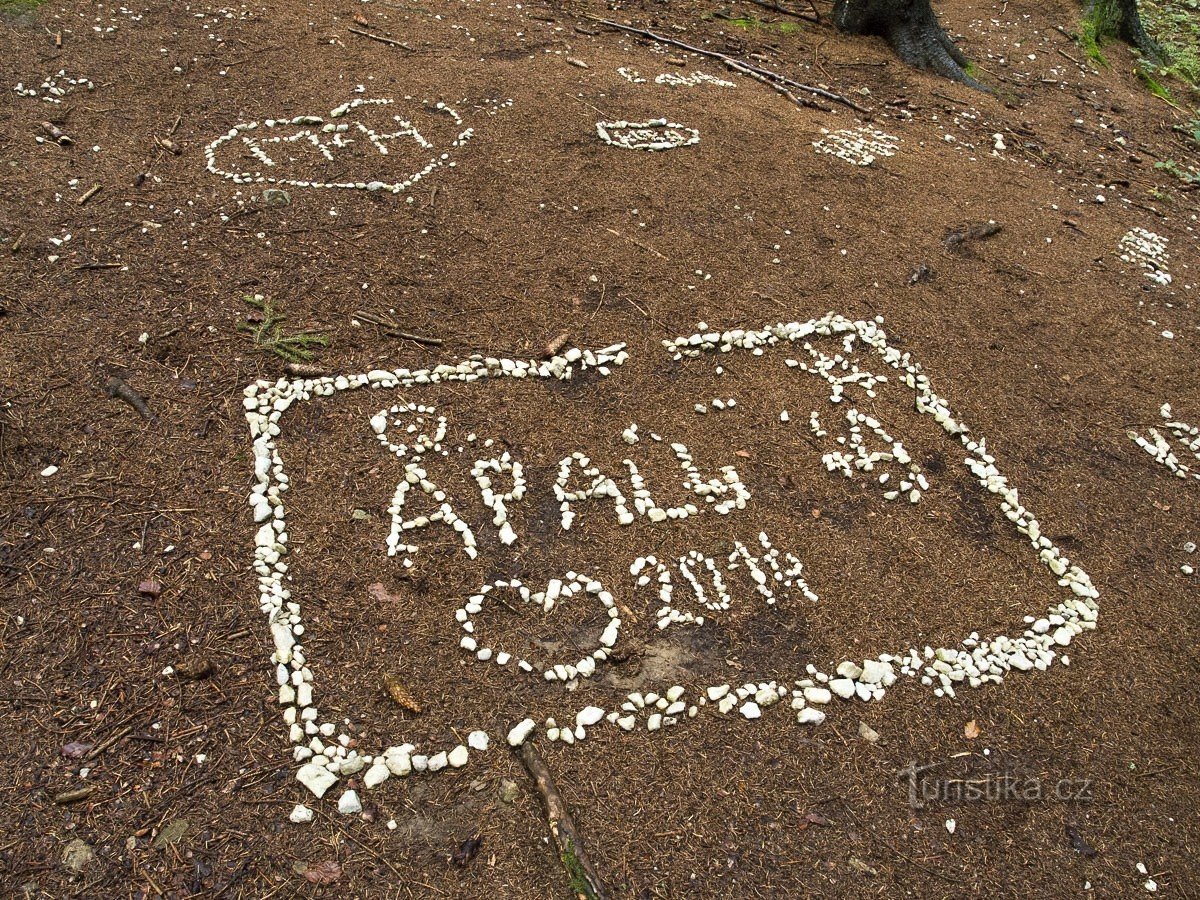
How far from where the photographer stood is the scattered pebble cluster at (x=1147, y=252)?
6.02 m

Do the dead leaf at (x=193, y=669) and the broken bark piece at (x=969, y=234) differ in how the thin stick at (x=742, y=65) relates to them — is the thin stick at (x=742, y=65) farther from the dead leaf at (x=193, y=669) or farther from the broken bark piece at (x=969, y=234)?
the dead leaf at (x=193, y=669)

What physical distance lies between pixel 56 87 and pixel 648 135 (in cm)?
457

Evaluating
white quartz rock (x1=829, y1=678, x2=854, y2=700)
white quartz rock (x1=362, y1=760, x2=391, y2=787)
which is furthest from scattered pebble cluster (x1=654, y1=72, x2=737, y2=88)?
white quartz rock (x1=362, y1=760, x2=391, y2=787)

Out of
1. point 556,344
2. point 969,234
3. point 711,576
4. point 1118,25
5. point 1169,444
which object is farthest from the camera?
point 1118,25

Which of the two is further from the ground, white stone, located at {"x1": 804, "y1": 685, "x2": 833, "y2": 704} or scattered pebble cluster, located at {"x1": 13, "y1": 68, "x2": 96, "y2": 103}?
scattered pebble cluster, located at {"x1": 13, "y1": 68, "x2": 96, "y2": 103}

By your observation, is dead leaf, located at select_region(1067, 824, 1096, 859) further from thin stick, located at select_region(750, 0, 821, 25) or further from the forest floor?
thin stick, located at select_region(750, 0, 821, 25)

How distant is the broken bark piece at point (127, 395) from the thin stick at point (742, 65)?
6.57 meters

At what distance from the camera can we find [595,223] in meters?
5.36

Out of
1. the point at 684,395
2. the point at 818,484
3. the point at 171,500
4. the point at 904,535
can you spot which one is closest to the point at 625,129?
the point at 684,395

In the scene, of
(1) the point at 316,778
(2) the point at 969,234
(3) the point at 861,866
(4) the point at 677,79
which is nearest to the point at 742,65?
(4) the point at 677,79

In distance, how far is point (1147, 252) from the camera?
20.5 ft

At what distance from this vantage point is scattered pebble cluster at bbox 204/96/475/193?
529 centimetres

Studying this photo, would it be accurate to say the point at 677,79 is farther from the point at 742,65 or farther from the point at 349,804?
the point at 349,804

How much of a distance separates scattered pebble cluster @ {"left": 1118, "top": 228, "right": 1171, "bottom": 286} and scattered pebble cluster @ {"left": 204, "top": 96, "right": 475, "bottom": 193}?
5469 mm
